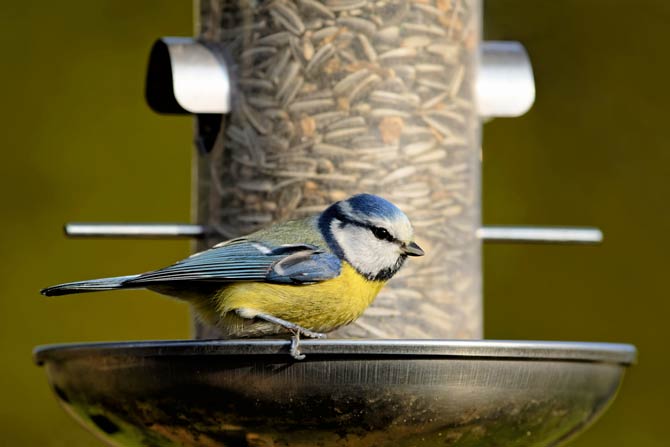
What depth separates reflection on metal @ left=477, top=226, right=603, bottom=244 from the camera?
13.4 feet

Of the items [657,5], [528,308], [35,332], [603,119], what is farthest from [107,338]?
[657,5]

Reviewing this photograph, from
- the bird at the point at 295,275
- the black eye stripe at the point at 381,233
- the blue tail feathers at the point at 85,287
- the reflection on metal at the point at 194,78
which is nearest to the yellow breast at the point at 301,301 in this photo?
the bird at the point at 295,275

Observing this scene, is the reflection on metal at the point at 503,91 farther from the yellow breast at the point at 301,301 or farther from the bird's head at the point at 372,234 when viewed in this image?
the yellow breast at the point at 301,301

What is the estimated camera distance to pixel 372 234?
11.7 feet

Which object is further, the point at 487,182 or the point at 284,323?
the point at 487,182

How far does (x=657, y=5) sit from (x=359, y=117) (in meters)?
2.65

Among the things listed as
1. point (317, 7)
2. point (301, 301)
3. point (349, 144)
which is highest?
point (317, 7)

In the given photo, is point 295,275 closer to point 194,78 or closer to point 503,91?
point 194,78

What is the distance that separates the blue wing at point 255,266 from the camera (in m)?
3.37

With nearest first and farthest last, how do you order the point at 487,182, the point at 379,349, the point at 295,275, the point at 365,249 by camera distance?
the point at 379,349
the point at 295,275
the point at 365,249
the point at 487,182

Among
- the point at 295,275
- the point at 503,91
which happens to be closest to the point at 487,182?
the point at 503,91

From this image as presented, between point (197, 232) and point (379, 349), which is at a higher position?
point (197, 232)

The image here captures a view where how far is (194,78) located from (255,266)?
70cm

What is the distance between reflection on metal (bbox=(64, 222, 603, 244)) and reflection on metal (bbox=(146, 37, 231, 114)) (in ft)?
1.00
